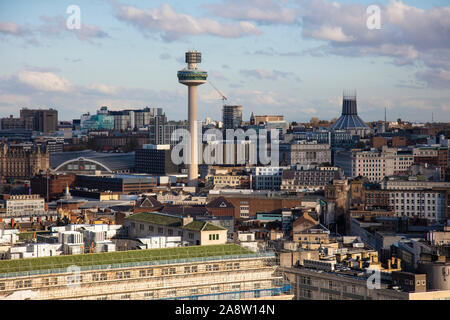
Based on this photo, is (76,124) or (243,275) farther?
(76,124)

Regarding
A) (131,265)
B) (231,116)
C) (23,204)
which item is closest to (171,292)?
(131,265)

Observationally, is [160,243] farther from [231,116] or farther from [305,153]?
[231,116]

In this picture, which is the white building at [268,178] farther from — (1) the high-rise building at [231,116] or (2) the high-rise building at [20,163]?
(1) the high-rise building at [231,116]

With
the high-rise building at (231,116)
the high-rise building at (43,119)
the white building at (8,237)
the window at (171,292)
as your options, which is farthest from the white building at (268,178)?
the high-rise building at (43,119)

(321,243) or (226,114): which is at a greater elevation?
(226,114)

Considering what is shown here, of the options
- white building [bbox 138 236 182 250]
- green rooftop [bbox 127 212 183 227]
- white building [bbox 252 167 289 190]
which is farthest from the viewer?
white building [bbox 252 167 289 190]

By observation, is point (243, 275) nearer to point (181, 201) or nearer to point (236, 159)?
point (181, 201)

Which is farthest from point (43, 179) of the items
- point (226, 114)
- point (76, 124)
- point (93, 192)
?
point (76, 124)

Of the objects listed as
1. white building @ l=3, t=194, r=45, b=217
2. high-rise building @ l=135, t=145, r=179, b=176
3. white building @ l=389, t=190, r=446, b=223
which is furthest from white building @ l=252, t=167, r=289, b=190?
high-rise building @ l=135, t=145, r=179, b=176

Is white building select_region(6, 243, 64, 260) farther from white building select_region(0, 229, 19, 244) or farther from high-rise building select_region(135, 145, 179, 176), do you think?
high-rise building select_region(135, 145, 179, 176)
